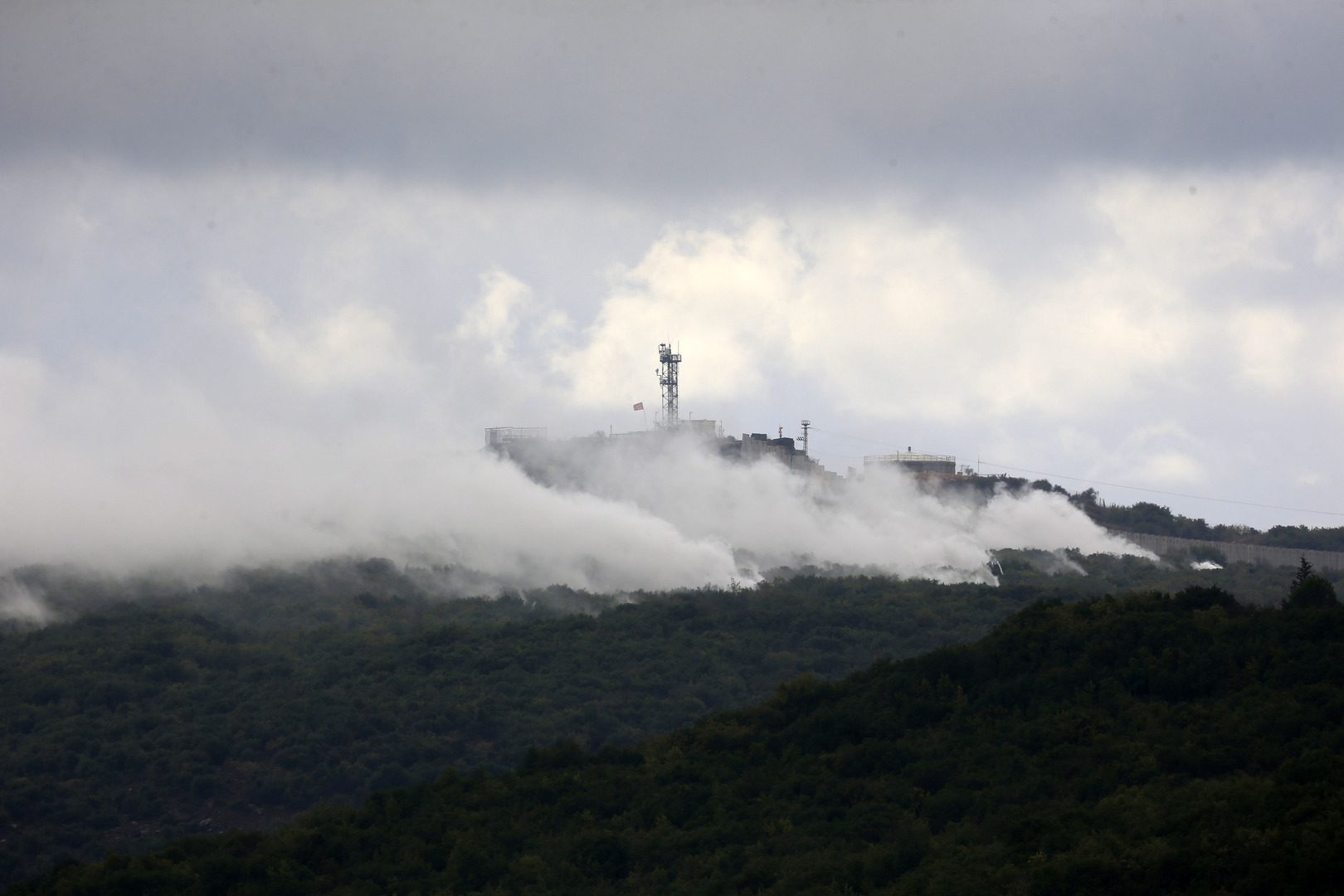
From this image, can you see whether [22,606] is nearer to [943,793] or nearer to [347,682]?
[347,682]

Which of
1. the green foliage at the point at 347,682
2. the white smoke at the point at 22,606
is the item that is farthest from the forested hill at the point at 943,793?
the white smoke at the point at 22,606

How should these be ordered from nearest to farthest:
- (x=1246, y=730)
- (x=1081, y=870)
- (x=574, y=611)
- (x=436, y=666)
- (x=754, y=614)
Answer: (x=1081, y=870) → (x=1246, y=730) → (x=436, y=666) → (x=754, y=614) → (x=574, y=611)

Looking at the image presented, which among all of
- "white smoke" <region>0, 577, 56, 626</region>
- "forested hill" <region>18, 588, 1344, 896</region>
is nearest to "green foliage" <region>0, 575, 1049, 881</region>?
"white smoke" <region>0, 577, 56, 626</region>

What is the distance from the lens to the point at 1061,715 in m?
58.0

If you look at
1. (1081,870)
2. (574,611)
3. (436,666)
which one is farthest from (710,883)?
(574,611)

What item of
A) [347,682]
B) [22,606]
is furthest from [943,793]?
[22,606]

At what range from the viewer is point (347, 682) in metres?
133

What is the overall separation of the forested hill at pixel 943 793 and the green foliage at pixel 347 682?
4095 centimetres

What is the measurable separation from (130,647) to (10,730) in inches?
859

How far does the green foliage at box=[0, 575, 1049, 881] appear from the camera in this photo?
10738cm

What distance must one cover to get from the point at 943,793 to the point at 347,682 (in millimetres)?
89744

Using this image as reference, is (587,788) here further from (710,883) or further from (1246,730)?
(1246,730)

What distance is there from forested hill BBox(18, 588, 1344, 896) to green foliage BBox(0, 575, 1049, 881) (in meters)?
41.0

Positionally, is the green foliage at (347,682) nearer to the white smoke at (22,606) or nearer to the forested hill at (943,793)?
the white smoke at (22,606)
